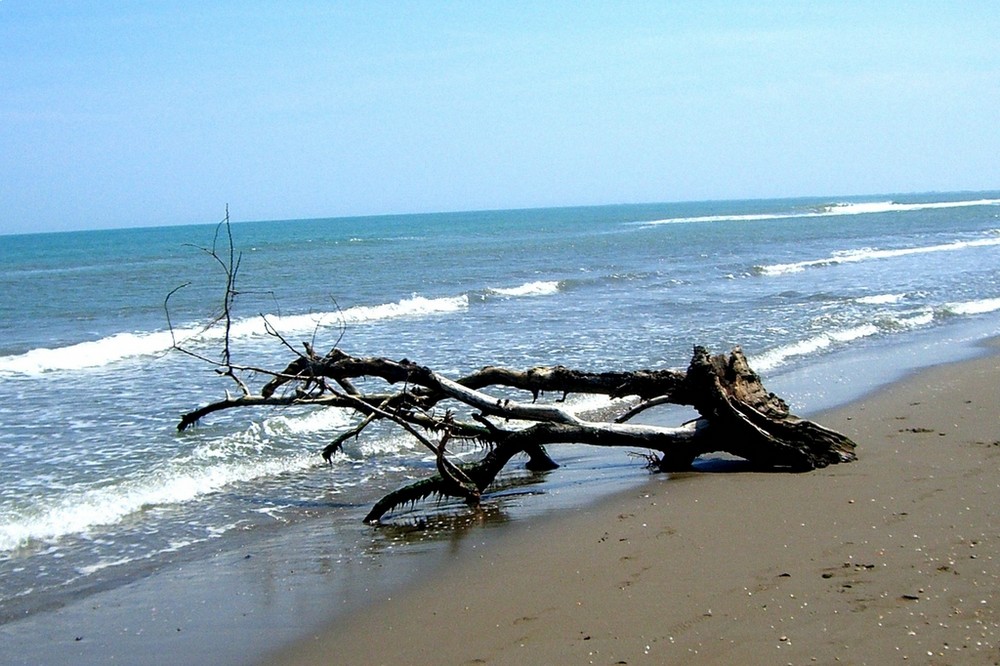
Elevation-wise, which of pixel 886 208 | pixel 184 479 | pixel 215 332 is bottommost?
pixel 184 479

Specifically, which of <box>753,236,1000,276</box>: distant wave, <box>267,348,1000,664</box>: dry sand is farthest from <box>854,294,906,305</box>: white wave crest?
<box>267,348,1000,664</box>: dry sand

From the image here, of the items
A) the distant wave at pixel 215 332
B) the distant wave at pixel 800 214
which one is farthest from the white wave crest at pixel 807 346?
the distant wave at pixel 800 214

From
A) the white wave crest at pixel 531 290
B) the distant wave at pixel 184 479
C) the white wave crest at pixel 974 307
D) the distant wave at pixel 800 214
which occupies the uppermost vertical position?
the distant wave at pixel 800 214

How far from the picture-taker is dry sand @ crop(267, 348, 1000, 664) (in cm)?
406

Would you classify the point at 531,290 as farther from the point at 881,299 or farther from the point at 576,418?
the point at 576,418

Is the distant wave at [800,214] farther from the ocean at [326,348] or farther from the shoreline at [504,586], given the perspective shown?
the shoreline at [504,586]

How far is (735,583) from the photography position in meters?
4.74

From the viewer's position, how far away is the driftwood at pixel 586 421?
7.29 metres

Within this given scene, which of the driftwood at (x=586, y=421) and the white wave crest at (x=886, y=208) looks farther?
the white wave crest at (x=886, y=208)

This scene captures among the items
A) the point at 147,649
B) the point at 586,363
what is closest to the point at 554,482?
the point at 147,649

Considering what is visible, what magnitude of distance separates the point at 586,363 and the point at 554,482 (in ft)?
17.6

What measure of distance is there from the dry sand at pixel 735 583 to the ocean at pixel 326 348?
0.78m

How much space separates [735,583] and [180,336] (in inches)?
654

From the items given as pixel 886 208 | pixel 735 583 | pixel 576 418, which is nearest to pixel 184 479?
pixel 576 418
